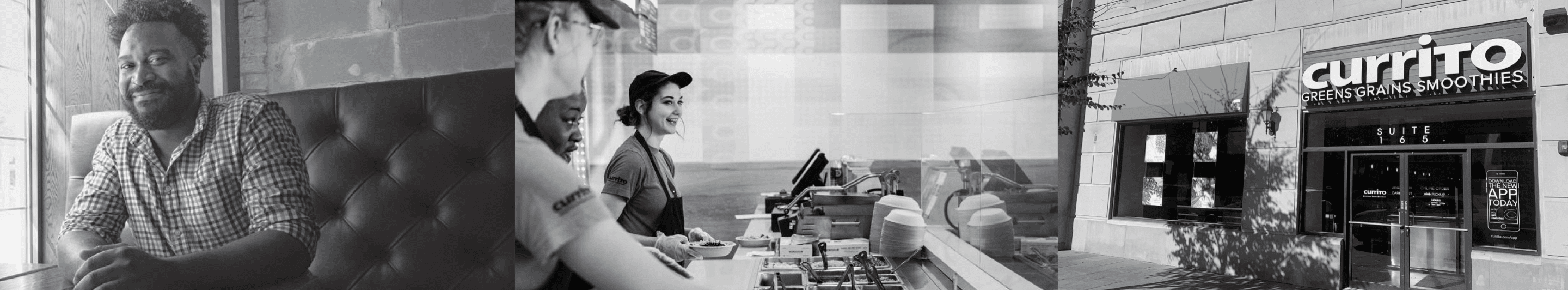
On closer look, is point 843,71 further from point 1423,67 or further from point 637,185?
point 1423,67

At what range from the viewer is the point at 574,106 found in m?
0.81

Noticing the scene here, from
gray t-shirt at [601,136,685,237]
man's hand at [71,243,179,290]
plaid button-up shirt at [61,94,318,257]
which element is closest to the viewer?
gray t-shirt at [601,136,685,237]

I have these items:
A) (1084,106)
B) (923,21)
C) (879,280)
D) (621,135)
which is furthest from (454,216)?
(1084,106)

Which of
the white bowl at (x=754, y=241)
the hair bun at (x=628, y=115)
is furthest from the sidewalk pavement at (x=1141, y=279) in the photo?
the hair bun at (x=628, y=115)

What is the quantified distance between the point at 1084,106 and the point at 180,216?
263 inches

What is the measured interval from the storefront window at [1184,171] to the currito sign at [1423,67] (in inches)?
27.5

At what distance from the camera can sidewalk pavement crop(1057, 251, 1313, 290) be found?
16.6 ft

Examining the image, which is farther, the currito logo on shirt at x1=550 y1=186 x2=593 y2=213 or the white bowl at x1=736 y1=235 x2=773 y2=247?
the white bowl at x1=736 y1=235 x2=773 y2=247

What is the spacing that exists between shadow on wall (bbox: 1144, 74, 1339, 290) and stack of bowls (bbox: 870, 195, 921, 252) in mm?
4620

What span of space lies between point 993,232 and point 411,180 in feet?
4.01

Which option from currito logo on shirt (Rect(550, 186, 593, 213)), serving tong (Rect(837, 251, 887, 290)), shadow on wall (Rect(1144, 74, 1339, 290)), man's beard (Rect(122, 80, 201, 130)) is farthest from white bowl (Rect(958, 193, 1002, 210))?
shadow on wall (Rect(1144, 74, 1339, 290))

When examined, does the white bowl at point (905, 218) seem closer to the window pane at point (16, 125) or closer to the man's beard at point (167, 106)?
the man's beard at point (167, 106)

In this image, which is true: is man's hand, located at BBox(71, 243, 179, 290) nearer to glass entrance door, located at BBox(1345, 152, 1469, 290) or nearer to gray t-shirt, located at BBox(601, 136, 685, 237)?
gray t-shirt, located at BBox(601, 136, 685, 237)

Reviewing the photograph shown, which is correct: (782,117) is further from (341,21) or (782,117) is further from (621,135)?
(341,21)
